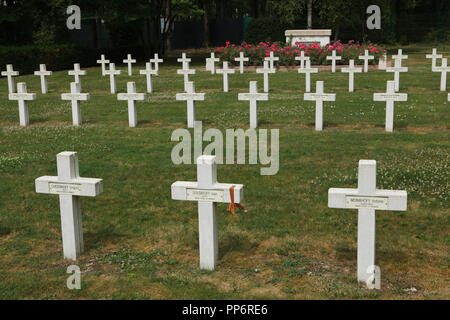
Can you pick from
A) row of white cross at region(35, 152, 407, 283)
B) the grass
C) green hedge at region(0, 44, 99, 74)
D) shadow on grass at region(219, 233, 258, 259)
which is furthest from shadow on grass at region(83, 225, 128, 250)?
green hedge at region(0, 44, 99, 74)

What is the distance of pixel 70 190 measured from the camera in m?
5.80

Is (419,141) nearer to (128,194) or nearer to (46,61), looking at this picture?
(128,194)

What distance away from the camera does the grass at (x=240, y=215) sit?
5340 mm

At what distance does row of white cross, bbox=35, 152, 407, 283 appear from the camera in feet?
16.8

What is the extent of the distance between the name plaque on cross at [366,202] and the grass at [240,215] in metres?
0.72

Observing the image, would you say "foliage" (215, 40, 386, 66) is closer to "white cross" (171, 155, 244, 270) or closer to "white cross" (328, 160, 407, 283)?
"white cross" (171, 155, 244, 270)

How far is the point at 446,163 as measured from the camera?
357 inches

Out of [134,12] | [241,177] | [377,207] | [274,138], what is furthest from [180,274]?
[134,12]

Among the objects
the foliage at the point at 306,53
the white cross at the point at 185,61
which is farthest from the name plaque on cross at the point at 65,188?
the foliage at the point at 306,53

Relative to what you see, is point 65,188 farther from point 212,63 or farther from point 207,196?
point 212,63

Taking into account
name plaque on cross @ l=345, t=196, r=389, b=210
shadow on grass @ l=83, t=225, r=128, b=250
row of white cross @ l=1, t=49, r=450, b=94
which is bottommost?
shadow on grass @ l=83, t=225, r=128, b=250

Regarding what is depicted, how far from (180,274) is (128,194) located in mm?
2900

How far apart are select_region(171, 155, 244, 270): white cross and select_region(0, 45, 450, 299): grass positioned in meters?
0.21

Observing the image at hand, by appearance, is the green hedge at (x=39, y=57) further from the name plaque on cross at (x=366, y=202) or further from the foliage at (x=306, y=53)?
the name plaque on cross at (x=366, y=202)
